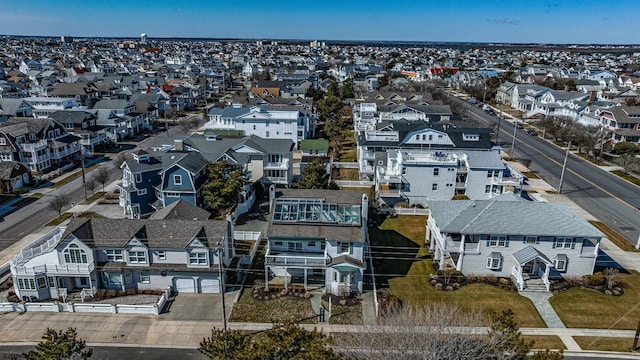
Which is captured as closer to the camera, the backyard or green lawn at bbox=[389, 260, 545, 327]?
green lawn at bbox=[389, 260, 545, 327]

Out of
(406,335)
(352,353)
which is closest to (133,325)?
(352,353)

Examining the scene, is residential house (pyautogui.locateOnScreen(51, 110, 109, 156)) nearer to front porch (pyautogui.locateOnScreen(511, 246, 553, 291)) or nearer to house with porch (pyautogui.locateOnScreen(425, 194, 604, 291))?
house with porch (pyautogui.locateOnScreen(425, 194, 604, 291))

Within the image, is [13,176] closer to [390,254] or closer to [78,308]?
[78,308]

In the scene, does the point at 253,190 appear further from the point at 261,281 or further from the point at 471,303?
the point at 471,303

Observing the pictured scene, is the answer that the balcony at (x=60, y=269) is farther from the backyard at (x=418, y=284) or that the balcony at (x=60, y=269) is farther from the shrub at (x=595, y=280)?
the shrub at (x=595, y=280)

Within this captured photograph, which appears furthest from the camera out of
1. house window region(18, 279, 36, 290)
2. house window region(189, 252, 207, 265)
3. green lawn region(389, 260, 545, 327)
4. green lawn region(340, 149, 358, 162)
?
green lawn region(340, 149, 358, 162)

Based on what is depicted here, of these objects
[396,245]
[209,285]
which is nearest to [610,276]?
[396,245]

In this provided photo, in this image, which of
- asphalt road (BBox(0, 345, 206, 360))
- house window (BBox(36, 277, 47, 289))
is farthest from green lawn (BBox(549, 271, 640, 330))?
house window (BBox(36, 277, 47, 289))
